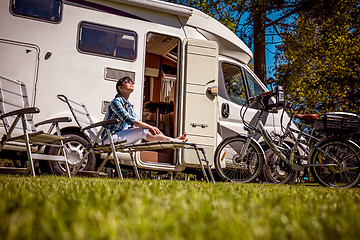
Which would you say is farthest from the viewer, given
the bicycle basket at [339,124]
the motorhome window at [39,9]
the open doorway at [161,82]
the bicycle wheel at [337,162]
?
the open doorway at [161,82]

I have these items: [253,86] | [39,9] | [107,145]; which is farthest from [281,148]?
[39,9]

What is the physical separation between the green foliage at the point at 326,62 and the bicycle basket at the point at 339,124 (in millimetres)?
6351

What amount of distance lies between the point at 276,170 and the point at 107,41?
10.1 ft

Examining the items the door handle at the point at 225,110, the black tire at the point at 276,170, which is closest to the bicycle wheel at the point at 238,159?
the black tire at the point at 276,170

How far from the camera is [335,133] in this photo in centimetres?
497

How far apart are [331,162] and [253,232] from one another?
4243 mm

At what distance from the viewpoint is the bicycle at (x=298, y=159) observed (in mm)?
4723

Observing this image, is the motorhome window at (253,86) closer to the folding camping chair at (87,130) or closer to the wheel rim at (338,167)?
the wheel rim at (338,167)

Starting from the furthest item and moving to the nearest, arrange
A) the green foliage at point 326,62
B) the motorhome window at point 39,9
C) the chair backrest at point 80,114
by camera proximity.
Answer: the green foliage at point 326,62 < the motorhome window at point 39,9 < the chair backrest at point 80,114

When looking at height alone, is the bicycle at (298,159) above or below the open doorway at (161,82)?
below

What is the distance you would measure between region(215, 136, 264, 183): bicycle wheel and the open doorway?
1.31m

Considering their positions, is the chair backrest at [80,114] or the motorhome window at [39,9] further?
the motorhome window at [39,9]

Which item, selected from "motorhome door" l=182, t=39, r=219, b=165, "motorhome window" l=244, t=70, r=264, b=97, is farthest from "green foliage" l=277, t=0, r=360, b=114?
"motorhome door" l=182, t=39, r=219, b=165

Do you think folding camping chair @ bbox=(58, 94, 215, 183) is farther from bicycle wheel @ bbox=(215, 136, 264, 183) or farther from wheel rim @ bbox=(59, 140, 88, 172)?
bicycle wheel @ bbox=(215, 136, 264, 183)
